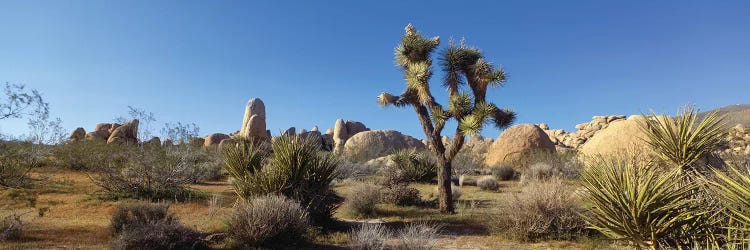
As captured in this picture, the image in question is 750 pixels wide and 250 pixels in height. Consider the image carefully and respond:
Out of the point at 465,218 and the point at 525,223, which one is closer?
the point at 525,223

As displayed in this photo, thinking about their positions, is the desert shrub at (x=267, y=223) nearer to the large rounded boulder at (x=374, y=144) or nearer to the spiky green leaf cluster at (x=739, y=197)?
the spiky green leaf cluster at (x=739, y=197)

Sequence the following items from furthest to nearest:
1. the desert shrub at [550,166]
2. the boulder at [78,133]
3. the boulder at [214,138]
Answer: the boulder at [214,138] → the boulder at [78,133] → the desert shrub at [550,166]

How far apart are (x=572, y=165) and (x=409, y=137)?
84.1ft

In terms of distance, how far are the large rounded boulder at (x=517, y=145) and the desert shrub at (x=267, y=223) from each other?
73.3 ft

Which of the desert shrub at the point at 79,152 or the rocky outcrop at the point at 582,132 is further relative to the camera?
the rocky outcrop at the point at 582,132

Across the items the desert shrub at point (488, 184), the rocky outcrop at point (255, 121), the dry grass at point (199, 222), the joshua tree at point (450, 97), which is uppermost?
the rocky outcrop at point (255, 121)

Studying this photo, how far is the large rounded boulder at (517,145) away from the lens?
28.1m

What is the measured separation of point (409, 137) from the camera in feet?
151

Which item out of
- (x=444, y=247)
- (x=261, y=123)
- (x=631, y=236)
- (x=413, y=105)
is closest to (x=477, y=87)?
(x=413, y=105)

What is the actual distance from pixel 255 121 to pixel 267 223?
3499 cm

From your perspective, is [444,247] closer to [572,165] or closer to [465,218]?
[465,218]

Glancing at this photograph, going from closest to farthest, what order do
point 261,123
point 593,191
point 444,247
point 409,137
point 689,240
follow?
point 689,240 → point 593,191 → point 444,247 → point 261,123 → point 409,137

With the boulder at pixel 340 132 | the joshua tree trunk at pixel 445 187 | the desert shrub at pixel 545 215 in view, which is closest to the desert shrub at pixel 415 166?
the joshua tree trunk at pixel 445 187

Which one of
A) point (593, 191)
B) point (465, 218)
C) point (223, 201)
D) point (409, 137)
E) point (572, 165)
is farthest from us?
point (409, 137)
